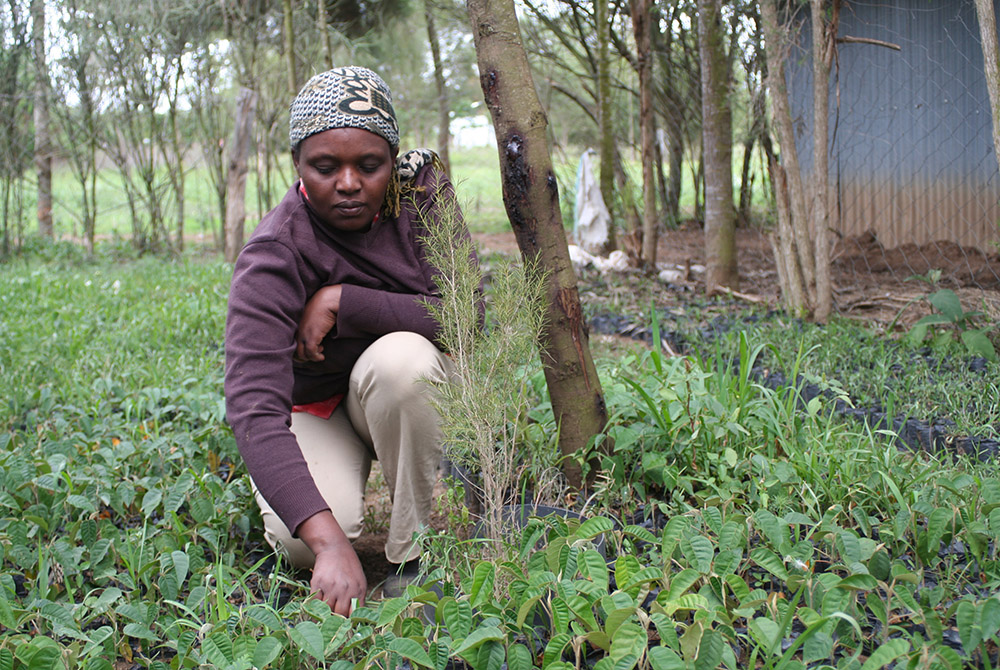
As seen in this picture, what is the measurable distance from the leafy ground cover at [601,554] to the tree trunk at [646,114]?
9.30 ft

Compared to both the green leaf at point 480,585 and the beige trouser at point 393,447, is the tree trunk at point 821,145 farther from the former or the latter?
the green leaf at point 480,585

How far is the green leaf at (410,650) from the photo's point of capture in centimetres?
122

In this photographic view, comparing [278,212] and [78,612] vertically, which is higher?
[278,212]

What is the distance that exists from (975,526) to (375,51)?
1000 cm

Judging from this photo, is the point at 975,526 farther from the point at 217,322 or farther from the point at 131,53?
the point at 131,53

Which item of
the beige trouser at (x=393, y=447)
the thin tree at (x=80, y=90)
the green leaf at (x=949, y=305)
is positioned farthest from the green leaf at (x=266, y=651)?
the thin tree at (x=80, y=90)

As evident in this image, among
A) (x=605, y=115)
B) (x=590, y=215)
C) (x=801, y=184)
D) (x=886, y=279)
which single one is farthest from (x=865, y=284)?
(x=590, y=215)

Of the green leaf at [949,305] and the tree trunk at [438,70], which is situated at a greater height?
the tree trunk at [438,70]

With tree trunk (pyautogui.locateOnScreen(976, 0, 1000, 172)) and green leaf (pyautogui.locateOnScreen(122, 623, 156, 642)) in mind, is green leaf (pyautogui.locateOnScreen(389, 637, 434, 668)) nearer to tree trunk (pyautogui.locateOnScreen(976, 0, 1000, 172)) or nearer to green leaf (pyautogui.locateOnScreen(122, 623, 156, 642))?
green leaf (pyautogui.locateOnScreen(122, 623, 156, 642))

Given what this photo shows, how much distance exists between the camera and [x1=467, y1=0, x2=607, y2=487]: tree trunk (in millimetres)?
1823

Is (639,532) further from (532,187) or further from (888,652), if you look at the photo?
(532,187)

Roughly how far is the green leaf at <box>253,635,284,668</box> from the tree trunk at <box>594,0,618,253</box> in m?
5.67

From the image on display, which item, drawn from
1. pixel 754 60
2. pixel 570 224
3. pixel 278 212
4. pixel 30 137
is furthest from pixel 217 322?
pixel 570 224

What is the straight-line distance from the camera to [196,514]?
194 centimetres
